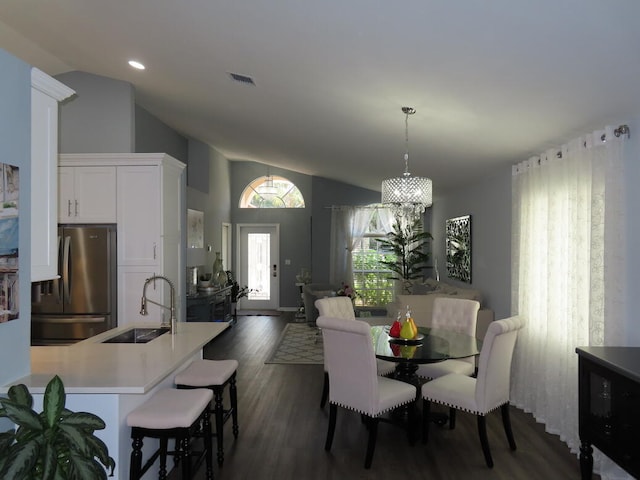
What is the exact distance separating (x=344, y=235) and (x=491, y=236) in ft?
14.5

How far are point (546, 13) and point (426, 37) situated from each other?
0.60 metres

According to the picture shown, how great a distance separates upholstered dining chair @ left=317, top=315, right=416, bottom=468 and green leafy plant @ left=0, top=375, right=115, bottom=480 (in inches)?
69.2

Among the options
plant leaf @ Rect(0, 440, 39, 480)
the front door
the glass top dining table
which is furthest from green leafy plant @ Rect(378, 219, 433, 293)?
plant leaf @ Rect(0, 440, 39, 480)

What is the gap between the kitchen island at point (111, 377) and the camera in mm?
2078

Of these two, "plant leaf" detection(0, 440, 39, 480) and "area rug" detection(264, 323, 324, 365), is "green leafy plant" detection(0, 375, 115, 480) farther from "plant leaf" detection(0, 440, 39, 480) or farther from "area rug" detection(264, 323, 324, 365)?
"area rug" detection(264, 323, 324, 365)

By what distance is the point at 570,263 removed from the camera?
3.33 m

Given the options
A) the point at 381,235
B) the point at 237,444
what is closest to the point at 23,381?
the point at 237,444

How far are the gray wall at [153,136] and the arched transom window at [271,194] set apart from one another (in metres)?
2.79

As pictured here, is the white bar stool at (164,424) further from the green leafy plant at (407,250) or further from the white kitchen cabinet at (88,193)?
the green leafy plant at (407,250)

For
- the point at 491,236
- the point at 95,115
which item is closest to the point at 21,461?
the point at 95,115

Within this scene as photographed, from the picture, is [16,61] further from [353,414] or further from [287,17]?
[353,414]

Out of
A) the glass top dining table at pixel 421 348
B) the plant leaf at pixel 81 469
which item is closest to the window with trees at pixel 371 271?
the glass top dining table at pixel 421 348

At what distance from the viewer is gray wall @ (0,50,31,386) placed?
2004 millimetres

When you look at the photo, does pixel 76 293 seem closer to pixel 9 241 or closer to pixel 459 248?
pixel 9 241
